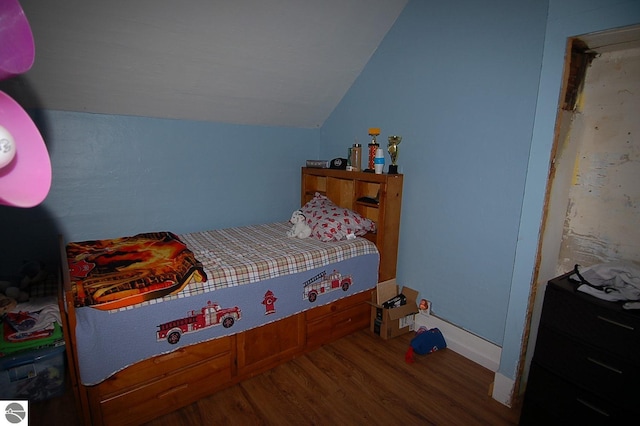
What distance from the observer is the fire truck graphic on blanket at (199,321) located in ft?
5.49

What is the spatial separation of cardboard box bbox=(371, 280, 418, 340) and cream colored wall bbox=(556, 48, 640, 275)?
1.17 meters

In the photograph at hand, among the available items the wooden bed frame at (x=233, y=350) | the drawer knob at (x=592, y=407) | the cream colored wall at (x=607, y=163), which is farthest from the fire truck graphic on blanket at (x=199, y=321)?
the cream colored wall at (x=607, y=163)

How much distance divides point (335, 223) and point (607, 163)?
1741 mm

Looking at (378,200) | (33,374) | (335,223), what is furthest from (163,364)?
(378,200)

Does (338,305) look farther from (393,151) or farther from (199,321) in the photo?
(393,151)

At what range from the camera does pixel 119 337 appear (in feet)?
5.06

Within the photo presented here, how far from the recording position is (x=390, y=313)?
2432mm

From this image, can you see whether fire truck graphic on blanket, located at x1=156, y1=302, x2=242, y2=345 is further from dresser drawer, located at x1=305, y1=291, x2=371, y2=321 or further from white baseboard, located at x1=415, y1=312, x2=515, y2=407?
white baseboard, located at x1=415, y1=312, x2=515, y2=407

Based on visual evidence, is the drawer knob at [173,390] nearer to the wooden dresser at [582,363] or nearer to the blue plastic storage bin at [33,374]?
the blue plastic storage bin at [33,374]

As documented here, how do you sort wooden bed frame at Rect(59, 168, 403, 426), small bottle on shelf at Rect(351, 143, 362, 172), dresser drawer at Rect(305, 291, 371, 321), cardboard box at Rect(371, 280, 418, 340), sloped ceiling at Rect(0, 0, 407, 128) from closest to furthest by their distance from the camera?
wooden bed frame at Rect(59, 168, 403, 426) → sloped ceiling at Rect(0, 0, 407, 128) → dresser drawer at Rect(305, 291, 371, 321) → cardboard box at Rect(371, 280, 418, 340) → small bottle on shelf at Rect(351, 143, 362, 172)

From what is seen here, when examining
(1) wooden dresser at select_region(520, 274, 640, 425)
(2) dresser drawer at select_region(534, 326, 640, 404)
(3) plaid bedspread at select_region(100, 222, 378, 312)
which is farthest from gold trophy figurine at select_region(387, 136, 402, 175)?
(2) dresser drawer at select_region(534, 326, 640, 404)

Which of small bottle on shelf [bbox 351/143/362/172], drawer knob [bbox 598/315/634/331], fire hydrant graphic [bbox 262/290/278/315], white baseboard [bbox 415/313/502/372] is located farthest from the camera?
small bottle on shelf [bbox 351/143/362/172]

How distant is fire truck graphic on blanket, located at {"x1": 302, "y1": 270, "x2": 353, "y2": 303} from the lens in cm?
223

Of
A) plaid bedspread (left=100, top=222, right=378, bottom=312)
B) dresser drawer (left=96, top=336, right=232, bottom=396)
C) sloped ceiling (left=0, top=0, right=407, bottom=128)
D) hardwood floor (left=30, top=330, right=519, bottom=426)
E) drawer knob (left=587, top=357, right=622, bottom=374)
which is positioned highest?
sloped ceiling (left=0, top=0, right=407, bottom=128)
